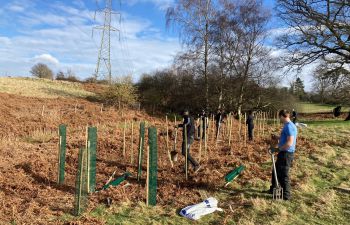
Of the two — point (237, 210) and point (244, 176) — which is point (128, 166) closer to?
point (244, 176)

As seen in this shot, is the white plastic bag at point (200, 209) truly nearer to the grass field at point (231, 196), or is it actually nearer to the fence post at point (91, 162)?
the grass field at point (231, 196)

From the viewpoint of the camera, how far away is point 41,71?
5766 cm

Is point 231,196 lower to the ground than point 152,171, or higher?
lower

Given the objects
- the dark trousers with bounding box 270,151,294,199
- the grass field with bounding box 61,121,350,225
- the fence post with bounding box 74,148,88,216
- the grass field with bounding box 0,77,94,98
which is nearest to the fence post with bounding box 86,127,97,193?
the fence post with bounding box 74,148,88,216

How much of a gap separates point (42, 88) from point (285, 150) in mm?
31773

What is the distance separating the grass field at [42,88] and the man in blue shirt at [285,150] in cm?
2667

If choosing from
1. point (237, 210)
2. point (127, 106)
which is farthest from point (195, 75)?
point (237, 210)

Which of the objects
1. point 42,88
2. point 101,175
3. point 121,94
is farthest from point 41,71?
point 101,175

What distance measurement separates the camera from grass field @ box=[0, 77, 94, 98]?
30.1 m

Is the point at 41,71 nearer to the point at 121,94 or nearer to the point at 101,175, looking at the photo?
the point at 121,94

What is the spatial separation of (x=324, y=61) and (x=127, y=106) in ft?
50.0

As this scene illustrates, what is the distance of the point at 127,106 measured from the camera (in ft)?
90.4

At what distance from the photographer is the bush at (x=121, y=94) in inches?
1073

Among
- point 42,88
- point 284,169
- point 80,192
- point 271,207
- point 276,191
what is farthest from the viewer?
point 42,88
